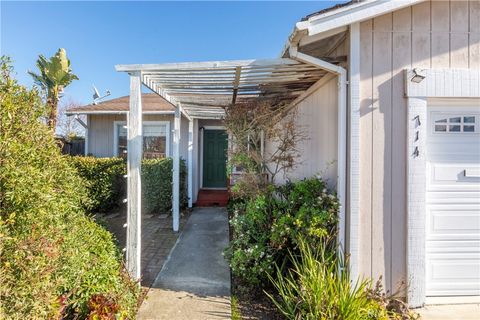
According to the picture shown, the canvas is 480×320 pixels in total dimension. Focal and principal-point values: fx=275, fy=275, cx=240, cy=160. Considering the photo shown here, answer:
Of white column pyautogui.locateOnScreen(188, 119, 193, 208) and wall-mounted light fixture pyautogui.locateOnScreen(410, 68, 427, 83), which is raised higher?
wall-mounted light fixture pyautogui.locateOnScreen(410, 68, 427, 83)

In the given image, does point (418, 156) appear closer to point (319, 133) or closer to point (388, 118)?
point (388, 118)

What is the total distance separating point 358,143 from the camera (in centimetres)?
336

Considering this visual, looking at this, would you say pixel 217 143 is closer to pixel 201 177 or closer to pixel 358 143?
pixel 201 177

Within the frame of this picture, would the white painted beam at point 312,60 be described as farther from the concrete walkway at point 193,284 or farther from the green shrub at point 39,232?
the concrete walkway at point 193,284

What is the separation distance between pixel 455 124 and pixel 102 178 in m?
8.21

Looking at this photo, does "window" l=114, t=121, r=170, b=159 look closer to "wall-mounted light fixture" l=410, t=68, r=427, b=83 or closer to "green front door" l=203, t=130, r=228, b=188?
"green front door" l=203, t=130, r=228, b=188

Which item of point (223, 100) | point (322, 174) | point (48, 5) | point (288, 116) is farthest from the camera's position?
point (48, 5)

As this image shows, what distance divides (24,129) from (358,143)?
3463 millimetres

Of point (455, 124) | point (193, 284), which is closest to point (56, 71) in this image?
point (193, 284)

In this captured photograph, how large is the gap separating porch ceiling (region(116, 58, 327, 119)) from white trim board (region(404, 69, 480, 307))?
129 centimetres

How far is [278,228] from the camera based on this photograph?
11.7 feet

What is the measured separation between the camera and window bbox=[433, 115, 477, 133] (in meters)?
3.47

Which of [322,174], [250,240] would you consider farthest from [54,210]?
[322,174]

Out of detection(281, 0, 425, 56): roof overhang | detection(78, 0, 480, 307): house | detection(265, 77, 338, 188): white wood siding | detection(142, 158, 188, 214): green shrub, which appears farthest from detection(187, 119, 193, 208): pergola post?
detection(281, 0, 425, 56): roof overhang
